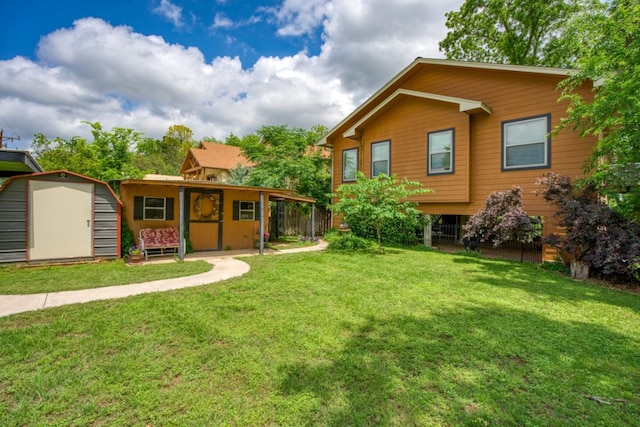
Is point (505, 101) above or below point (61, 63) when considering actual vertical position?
below

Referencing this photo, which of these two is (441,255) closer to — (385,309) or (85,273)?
(385,309)

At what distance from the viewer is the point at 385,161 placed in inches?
479

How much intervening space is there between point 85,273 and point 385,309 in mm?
6611

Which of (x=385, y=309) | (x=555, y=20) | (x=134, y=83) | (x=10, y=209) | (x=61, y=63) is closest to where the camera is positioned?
(x=385, y=309)

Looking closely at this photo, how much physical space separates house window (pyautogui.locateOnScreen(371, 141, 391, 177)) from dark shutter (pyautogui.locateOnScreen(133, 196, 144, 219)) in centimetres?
859

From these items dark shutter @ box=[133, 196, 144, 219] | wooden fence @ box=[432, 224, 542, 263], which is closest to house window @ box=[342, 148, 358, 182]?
wooden fence @ box=[432, 224, 542, 263]

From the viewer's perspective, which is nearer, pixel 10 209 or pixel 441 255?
pixel 10 209

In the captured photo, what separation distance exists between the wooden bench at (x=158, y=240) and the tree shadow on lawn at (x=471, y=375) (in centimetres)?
743

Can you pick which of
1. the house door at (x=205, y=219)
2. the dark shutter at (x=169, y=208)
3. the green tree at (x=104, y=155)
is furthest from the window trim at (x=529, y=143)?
the green tree at (x=104, y=155)

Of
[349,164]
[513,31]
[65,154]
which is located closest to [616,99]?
[349,164]

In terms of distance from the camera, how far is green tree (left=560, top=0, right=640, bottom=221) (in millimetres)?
6293

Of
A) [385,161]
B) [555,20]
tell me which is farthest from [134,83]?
[555,20]

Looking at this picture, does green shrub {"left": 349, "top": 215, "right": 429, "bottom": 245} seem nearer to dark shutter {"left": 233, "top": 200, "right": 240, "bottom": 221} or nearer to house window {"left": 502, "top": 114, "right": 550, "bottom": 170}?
house window {"left": 502, "top": 114, "right": 550, "bottom": 170}

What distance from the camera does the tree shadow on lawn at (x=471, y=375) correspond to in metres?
2.21
